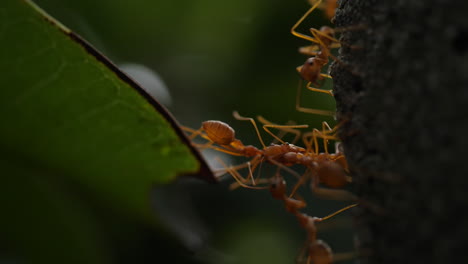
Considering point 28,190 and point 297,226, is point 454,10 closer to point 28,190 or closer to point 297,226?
point 28,190

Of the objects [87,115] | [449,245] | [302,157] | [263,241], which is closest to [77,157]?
[87,115]

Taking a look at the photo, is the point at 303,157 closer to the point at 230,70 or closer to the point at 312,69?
the point at 312,69

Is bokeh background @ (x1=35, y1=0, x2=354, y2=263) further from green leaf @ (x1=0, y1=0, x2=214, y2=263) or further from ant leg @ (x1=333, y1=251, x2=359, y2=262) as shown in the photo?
ant leg @ (x1=333, y1=251, x2=359, y2=262)

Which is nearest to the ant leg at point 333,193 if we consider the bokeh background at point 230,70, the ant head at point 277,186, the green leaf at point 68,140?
the ant head at point 277,186

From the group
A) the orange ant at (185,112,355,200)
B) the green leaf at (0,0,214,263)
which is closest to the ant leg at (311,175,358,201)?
the orange ant at (185,112,355,200)

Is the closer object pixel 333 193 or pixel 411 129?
pixel 411 129

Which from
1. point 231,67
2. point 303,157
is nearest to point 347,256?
point 303,157

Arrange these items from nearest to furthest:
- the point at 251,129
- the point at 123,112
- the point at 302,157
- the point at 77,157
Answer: the point at 123,112 → the point at 77,157 → the point at 302,157 → the point at 251,129
